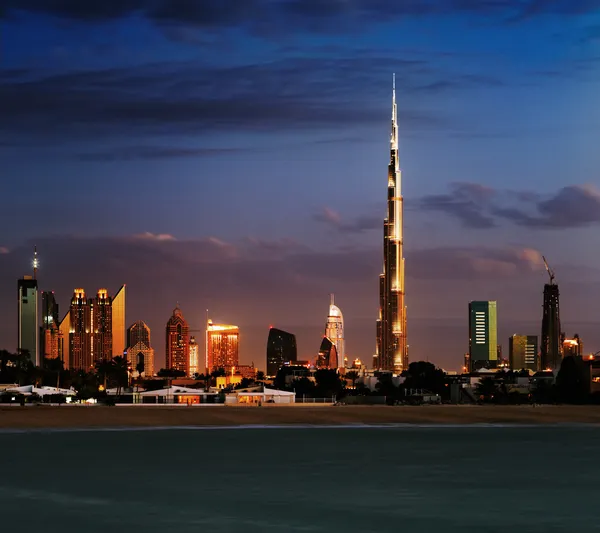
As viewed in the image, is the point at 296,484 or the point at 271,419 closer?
the point at 296,484

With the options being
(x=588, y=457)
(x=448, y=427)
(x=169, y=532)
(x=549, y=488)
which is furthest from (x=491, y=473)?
(x=448, y=427)

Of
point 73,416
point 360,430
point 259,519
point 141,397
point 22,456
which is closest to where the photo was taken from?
point 259,519

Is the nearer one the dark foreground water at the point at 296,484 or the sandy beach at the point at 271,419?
the dark foreground water at the point at 296,484

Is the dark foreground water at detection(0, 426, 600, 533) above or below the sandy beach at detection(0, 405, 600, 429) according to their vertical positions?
above

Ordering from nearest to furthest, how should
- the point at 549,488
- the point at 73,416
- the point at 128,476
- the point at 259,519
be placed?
1. the point at 259,519
2. the point at 549,488
3. the point at 128,476
4. the point at 73,416

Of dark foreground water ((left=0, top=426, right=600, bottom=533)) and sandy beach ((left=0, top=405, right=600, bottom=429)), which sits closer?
dark foreground water ((left=0, top=426, right=600, bottom=533))

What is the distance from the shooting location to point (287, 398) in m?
185

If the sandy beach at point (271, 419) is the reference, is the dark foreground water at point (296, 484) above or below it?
above

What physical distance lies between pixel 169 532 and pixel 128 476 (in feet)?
51.1

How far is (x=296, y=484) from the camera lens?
42688mm

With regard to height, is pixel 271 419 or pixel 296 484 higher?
pixel 296 484

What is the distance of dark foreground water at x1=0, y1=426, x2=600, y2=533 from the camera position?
3238 centimetres

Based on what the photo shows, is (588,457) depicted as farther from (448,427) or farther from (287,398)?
(287,398)

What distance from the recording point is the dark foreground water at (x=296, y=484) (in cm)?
3238
